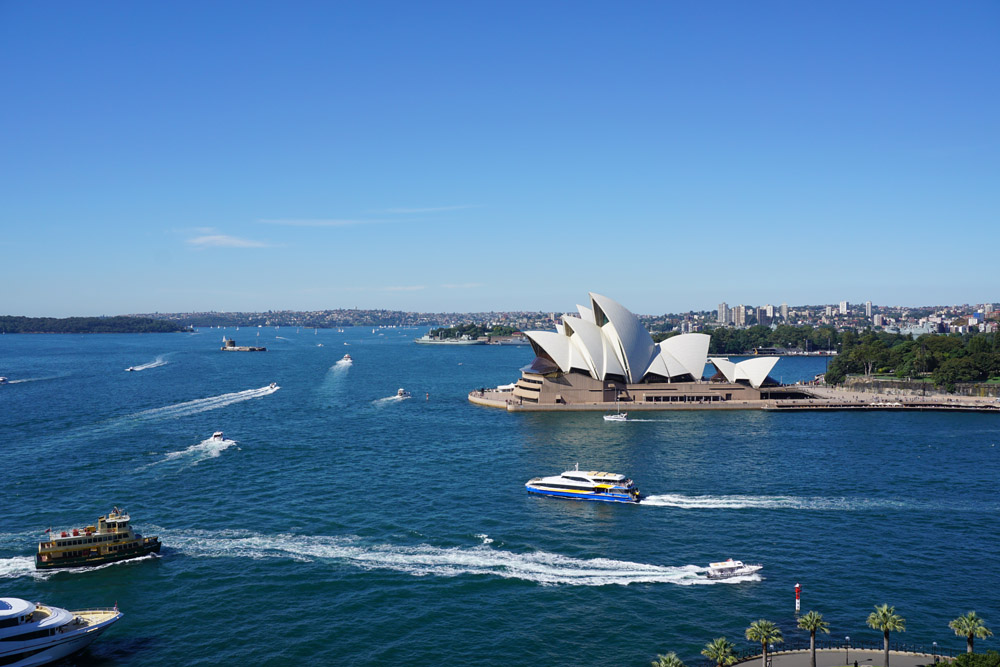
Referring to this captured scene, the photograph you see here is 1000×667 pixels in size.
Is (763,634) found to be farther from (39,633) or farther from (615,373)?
(615,373)

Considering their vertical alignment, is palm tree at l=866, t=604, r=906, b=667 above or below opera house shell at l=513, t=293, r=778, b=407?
below

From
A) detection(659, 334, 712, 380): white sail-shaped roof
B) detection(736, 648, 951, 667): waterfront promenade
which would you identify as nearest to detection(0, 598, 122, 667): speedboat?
detection(736, 648, 951, 667): waterfront promenade

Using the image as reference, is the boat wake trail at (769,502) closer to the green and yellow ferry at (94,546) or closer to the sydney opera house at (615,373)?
the green and yellow ferry at (94,546)

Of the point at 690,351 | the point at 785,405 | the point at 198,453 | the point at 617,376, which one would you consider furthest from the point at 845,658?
the point at 690,351

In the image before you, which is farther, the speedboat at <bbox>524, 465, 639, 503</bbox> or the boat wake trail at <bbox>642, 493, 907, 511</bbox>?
the speedboat at <bbox>524, 465, 639, 503</bbox>

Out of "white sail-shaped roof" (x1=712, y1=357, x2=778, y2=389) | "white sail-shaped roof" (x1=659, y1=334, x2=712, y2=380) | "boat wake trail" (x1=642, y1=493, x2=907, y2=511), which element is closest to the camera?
"boat wake trail" (x1=642, y1=493, x2=907, y2=511)

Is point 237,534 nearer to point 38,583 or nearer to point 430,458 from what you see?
point 38,583

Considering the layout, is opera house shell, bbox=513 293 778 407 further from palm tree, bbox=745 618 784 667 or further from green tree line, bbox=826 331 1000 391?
palm tree, bbox=745 618 784 667
